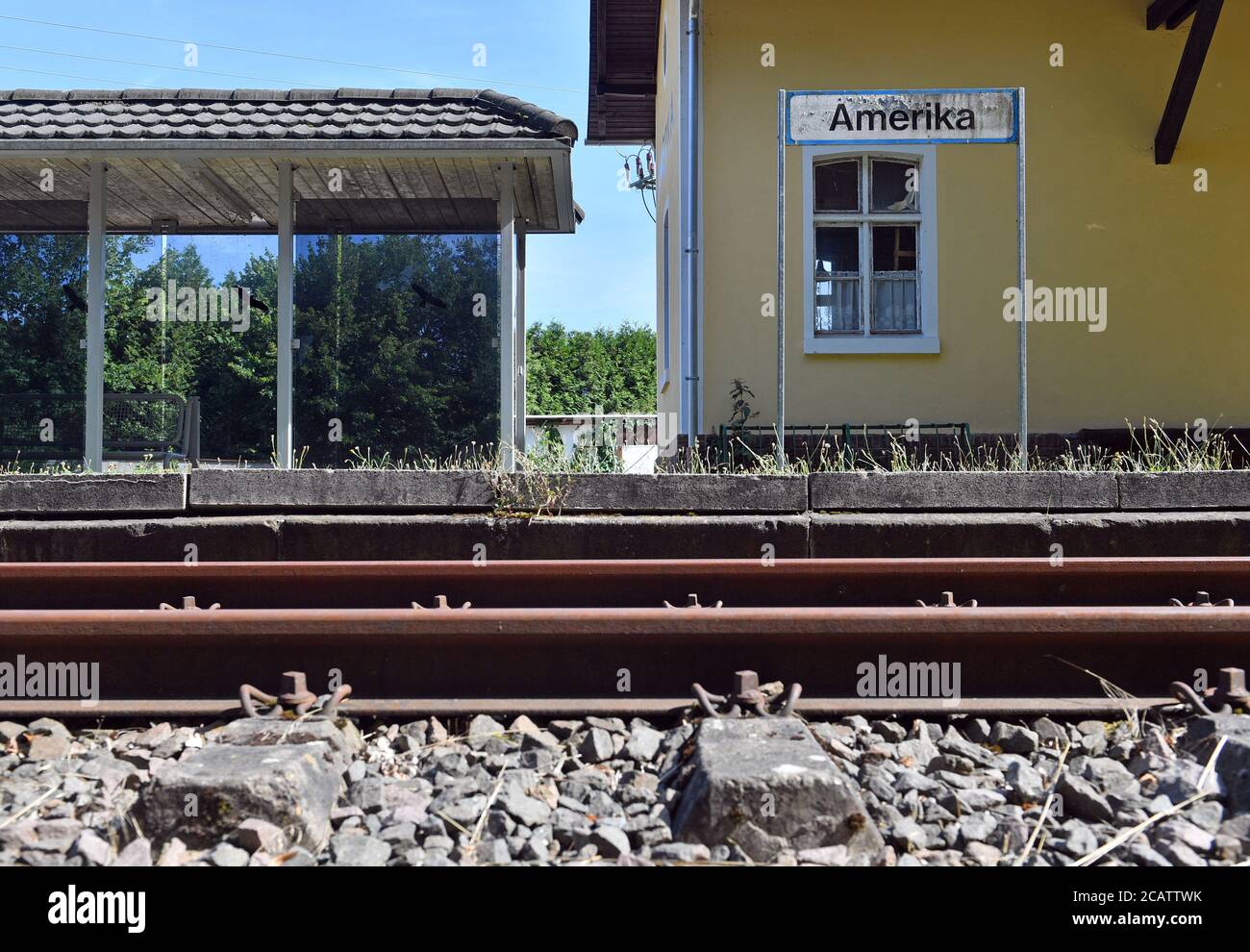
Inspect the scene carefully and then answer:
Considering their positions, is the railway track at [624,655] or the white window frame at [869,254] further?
the white window frame at [869,254]

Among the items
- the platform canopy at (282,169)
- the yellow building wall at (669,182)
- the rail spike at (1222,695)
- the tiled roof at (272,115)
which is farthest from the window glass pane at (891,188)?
the rail spike at (1222,695)

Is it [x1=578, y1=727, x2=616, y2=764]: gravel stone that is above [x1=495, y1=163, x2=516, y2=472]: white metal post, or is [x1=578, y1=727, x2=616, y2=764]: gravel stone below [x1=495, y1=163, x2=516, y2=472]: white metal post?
below

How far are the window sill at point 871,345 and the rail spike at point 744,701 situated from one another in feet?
23.1

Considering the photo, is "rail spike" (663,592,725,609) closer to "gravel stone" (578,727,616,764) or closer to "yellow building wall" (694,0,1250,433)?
"gravel stone" (578,727,616,764)

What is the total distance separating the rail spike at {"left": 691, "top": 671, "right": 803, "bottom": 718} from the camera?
318 cm

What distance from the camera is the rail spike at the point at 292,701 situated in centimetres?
322

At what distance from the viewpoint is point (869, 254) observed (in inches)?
396

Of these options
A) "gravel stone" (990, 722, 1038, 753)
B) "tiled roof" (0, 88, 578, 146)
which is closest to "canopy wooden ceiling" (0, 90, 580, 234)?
"tiled roof" (0, 88, 578, 146)

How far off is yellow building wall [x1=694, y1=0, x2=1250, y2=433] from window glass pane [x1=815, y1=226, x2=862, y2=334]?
28cm

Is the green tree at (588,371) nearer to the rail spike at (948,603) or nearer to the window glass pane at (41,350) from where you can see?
the window glass pane at (41,350)

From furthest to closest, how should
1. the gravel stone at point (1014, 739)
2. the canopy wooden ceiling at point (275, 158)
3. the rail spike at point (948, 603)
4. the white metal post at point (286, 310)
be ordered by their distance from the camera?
the white metal post at point (286, 310), the canopy wooden ceiling at point (275, 158), the rail spike at point (948, 603), the gravel stone at point (1014, 739)

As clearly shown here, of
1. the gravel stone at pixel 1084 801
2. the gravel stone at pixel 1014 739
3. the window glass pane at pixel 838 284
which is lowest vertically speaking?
the gravel stone at pixel 1084 801

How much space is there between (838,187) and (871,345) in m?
1.75

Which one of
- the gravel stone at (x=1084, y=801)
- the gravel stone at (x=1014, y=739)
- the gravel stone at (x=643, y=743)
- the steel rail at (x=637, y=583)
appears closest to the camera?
the gravel stone at (x=1084, y=801)
